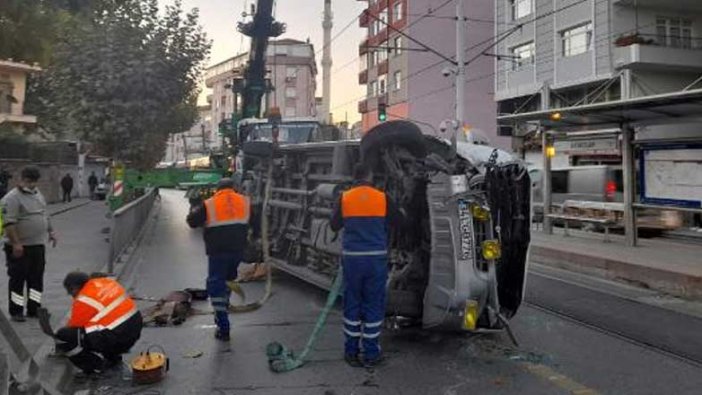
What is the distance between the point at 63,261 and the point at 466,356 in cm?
919

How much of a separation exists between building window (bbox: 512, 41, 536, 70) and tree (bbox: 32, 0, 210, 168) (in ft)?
57.9

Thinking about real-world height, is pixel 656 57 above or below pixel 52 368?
above

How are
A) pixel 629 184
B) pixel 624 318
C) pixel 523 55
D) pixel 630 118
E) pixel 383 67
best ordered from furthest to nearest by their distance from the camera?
pixel 383 67
pixel 523 55
pixel 630 118
pixel 629 184
pixel 624 318

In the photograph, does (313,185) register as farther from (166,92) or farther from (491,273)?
(166,92)

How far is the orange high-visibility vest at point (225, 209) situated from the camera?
7.18 metres

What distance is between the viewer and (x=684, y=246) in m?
13.9

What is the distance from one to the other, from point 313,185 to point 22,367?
16.5ft

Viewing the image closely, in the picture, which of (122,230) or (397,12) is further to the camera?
(397,12)

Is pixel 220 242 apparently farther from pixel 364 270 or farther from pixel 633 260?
pixel 633 260

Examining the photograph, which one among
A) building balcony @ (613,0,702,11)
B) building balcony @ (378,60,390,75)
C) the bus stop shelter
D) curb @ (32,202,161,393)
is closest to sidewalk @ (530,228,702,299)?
the bus stop shelter

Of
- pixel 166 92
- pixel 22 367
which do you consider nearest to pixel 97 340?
pixel 22 367

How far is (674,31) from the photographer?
27.8 m

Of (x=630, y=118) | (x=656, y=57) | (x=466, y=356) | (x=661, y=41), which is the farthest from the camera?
(x=661, y=41)

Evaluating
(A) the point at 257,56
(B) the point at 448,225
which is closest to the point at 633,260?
(B) the point at 448,225
